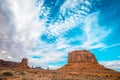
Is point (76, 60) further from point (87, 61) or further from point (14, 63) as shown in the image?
point (14, 63)

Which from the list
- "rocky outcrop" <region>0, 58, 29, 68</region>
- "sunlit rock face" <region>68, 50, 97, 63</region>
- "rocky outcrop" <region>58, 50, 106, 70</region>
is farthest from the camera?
"rocky outcrop" <region>0, 58, 29, 68</region>

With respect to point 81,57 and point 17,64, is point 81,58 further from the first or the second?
point 17,64

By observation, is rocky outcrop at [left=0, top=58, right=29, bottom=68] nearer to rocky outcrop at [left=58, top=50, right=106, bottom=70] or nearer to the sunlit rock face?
rocky outcrop at [left=58, top=50, right=106, bottom=70]

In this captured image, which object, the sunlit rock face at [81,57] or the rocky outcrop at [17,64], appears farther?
the rocky outcrop at [17,64]

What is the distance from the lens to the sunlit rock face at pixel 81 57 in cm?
10998

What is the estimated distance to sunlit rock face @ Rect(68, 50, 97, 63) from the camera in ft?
361

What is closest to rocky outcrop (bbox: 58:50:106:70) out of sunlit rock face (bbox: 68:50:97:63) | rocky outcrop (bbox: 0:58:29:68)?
sunlit rock face (bbox: 68:50:97:63)

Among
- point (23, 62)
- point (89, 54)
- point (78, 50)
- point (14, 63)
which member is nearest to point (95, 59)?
point (89, 54)

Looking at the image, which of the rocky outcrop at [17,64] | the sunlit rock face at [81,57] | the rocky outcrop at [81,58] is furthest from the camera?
the rocky outcrop at [17,64]

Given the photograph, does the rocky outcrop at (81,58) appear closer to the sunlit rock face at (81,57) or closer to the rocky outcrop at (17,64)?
the sunlit rock face at (81,57)

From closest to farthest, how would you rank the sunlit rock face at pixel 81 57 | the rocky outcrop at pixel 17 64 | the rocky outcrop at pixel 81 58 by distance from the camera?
the rocky outcrop at pixel 81 58, the sunlit rock face at pixel 81 57, the rocky outcrop at pixel 17 64

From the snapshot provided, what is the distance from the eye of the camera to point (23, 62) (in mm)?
126375

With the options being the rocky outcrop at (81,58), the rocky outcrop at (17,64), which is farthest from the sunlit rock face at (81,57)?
the rocky outcrop at (17,64)

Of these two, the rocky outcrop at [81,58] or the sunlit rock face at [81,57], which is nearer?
the rocky outcrop at [81,58]
